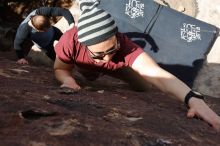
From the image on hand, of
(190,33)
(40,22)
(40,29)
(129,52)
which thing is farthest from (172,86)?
(190,33)

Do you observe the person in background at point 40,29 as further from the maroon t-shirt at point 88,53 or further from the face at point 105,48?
the face at point 105,48

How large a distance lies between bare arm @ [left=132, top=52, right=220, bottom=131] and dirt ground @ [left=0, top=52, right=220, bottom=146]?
84 mm

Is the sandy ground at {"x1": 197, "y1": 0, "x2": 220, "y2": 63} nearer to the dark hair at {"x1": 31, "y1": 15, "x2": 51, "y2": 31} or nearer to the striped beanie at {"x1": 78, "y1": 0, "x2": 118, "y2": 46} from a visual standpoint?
the dark hair at {"x1": 31, "y1": 15, "x2": 51, "y2": 31}

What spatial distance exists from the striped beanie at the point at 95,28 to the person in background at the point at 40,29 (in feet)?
8.47

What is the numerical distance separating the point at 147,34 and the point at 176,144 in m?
5.18

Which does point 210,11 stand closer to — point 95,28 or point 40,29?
point 40,29

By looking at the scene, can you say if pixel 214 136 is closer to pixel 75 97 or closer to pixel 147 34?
pixel 75 97

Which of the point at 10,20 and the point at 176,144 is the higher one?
the point at 176,144

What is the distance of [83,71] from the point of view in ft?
15.3

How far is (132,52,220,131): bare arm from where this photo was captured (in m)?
3.36

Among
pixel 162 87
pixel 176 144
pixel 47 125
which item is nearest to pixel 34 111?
pixel 47 125

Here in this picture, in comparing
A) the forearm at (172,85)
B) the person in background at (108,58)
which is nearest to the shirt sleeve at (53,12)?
the person in background at (108,58)

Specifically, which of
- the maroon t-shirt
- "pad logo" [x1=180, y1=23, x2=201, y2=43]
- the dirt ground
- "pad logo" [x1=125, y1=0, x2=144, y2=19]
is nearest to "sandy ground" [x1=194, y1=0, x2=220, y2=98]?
"pad logo" [x1=180, y1=23, x2=201, y2=43]

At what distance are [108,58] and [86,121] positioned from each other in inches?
40.0
